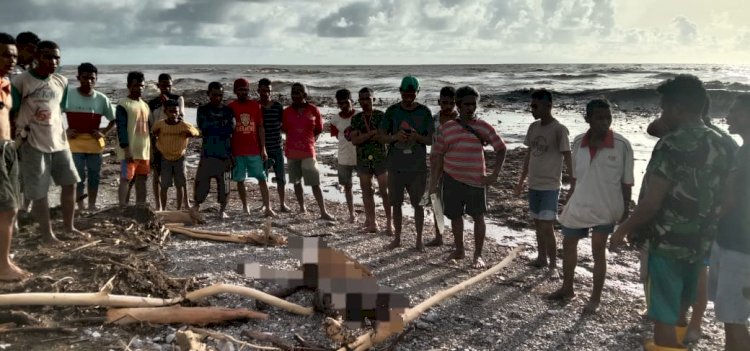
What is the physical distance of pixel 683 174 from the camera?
312cm

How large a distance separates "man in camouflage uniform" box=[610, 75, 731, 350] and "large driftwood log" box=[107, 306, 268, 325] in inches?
113

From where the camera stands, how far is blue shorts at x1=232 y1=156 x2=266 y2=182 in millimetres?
7473

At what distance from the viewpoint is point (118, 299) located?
4.00 metres

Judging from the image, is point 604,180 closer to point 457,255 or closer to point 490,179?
point 490,179

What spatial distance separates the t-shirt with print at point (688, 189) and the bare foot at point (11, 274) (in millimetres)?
4764

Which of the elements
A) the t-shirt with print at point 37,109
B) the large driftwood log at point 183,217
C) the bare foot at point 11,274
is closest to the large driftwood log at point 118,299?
the bare foot at point 11,274

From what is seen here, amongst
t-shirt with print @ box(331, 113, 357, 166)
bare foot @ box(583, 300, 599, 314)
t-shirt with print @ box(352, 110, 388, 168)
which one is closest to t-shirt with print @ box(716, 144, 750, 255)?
bare foot @ box(583, 300, 599, 314)

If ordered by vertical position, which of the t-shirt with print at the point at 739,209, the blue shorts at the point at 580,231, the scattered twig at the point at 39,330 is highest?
the t-shirt with print at the point at 739,209

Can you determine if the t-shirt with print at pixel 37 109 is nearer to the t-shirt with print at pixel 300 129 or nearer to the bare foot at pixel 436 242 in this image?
the t-shirt with print at pixel 300 129

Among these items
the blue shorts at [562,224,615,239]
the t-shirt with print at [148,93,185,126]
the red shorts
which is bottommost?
the blue shorts at [562,224,615,239]

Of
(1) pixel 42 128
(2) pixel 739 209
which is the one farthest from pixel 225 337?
(2) pixel 739 209

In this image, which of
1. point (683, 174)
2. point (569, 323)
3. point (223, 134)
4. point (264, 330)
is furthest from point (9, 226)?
point (683, 174)

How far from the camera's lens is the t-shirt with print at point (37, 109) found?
4.93 m

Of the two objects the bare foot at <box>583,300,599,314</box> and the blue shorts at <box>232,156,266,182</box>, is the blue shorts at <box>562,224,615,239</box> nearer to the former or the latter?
the bare foot at <box>583,300,599,314</box>
